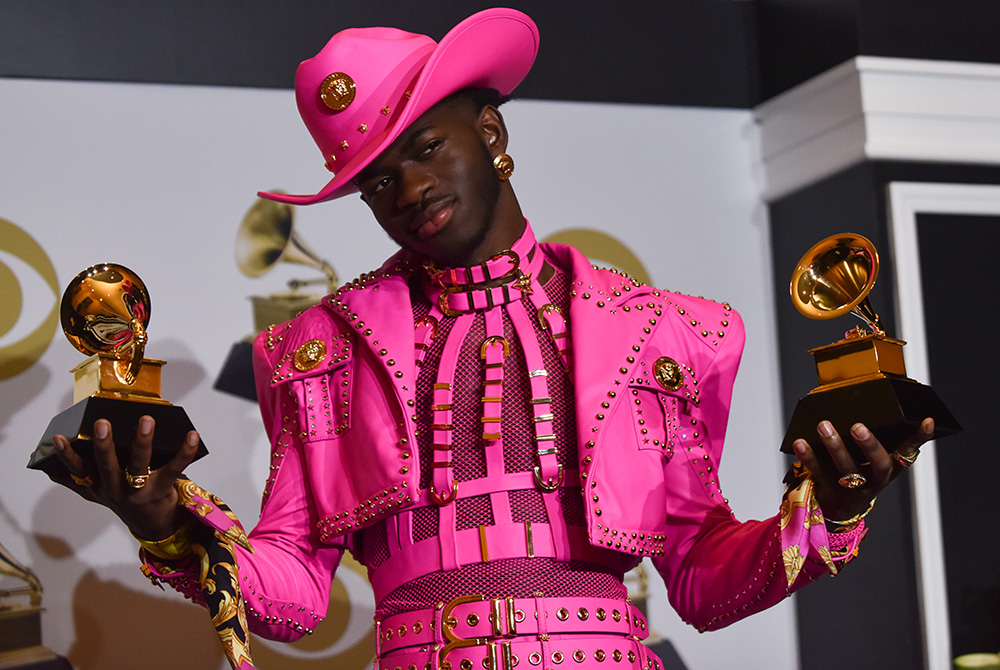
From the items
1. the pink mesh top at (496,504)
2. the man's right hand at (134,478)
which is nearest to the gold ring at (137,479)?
the man's right hand at (134,478)

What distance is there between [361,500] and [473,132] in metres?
0.66

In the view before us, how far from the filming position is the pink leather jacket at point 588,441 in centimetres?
181

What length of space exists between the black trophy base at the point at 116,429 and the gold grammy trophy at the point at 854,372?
824mm

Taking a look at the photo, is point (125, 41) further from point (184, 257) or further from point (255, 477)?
point (255, 477)

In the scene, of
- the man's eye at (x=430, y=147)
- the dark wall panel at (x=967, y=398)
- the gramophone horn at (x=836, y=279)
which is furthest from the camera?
the dark wall panel at (x=967, y=398)

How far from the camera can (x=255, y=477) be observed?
298cm

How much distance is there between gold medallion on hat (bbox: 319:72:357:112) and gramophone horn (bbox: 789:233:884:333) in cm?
80

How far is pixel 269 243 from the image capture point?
122 inches

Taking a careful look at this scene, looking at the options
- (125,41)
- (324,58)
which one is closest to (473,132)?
(324,58)

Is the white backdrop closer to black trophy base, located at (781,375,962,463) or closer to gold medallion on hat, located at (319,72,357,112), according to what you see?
gold medallion on hat, located at (319,72,357,112)

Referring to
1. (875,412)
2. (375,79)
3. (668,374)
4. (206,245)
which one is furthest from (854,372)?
(206,245)

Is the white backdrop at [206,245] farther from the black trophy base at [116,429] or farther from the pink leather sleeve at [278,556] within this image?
the black trophy base at [116,429]

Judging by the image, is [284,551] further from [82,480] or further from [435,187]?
[435,187]

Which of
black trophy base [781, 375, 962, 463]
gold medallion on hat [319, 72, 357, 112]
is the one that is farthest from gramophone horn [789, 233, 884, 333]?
gold medallion on hat [319, 72, 357, 112]
